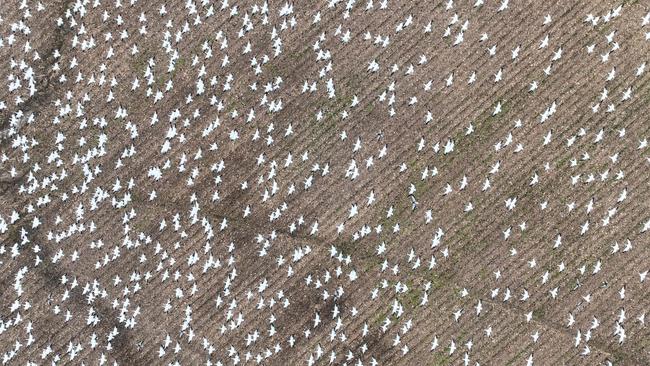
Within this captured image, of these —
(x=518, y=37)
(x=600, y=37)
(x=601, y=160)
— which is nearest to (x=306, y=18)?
(x=518, y=37)

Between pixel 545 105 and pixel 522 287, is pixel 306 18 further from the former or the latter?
pixel 522 287

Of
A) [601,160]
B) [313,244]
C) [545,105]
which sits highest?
[313,244]

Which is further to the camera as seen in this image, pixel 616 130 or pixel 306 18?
pixel 306 18

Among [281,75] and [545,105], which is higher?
[281,75]

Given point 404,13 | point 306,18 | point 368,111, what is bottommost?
point 368,111

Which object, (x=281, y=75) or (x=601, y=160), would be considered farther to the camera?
(x=281, y=75)

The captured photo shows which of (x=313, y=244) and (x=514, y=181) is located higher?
(x=313, y=244)

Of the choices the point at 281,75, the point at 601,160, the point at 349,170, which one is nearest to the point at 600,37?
the point at 601,160

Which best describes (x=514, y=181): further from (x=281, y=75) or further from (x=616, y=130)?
(x=281, y=75)

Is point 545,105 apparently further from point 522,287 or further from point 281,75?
point 281,75
